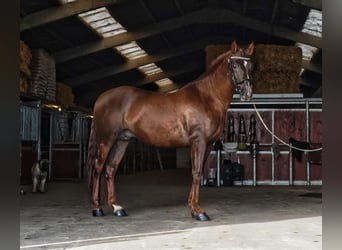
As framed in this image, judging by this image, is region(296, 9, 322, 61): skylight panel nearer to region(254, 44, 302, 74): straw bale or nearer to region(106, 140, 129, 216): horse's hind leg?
region(254, 44, 302, 74): straw bale

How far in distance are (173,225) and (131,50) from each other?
11.9m

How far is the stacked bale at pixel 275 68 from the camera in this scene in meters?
11.4

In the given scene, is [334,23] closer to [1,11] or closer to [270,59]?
[1,11]

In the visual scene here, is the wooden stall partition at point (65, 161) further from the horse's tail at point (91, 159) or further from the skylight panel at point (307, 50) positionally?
the skylight panel at point (307, 50)

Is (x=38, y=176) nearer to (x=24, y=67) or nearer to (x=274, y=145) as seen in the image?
(x=24, y=67)

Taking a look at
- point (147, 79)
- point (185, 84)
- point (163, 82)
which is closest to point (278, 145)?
point (185, 84)

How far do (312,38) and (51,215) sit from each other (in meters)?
10.0

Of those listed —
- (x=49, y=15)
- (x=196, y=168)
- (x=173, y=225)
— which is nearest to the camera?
(x=173, y=225)

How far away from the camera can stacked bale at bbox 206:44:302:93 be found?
11.4m

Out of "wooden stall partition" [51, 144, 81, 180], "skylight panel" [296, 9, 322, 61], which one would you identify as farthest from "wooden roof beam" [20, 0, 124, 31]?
"skylight panel" [296, 9, 322, 61]

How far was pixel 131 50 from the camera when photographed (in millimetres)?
15273

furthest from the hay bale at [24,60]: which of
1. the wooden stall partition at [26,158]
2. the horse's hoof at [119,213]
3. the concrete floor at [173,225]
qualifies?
the horse's hoof at [119,213]

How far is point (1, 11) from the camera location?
0.92m

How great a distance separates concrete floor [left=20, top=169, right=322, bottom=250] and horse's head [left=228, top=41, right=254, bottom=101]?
1283 millimetres
